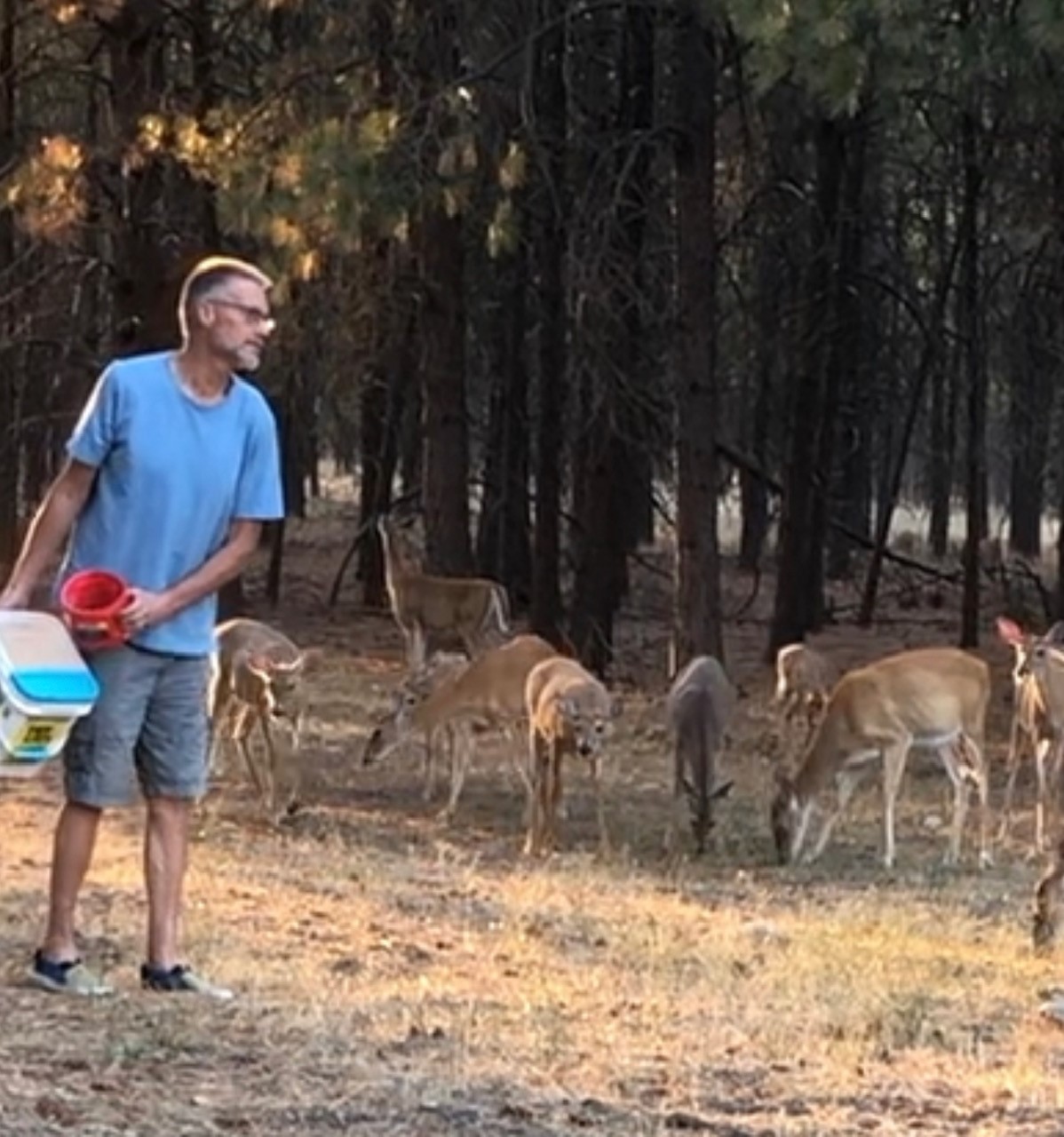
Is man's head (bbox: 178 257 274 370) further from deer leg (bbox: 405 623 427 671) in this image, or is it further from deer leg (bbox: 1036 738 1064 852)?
deer leg (bbox: 405 623 427 671)

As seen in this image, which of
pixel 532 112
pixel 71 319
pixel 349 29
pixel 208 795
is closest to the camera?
pixel 208 795

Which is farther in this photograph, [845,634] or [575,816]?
[845,634]

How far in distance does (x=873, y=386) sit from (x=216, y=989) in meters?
25.2

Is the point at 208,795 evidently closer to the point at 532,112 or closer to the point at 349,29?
the point at 532,112

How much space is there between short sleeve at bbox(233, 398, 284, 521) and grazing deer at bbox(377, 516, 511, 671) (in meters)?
14.0

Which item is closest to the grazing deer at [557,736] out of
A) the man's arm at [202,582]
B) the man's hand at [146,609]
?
the man's arm at [202,582]

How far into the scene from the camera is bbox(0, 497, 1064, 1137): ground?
6062mm

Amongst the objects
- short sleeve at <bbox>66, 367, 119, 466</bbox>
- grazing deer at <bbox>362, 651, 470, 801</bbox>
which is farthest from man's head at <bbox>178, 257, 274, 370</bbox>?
grazing deer at <bbox>362, 651, 470, 801</bbox>

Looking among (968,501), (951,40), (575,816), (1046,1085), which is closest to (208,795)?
(575,816)

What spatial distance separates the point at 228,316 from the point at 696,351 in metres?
11.8

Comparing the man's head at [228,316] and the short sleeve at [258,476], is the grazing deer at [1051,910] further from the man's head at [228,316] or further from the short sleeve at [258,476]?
the man's head at [228,316]

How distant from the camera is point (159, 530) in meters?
7.05

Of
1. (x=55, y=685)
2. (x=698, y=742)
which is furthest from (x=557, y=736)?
(x=55, y=685)

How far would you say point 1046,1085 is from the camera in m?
6.58
